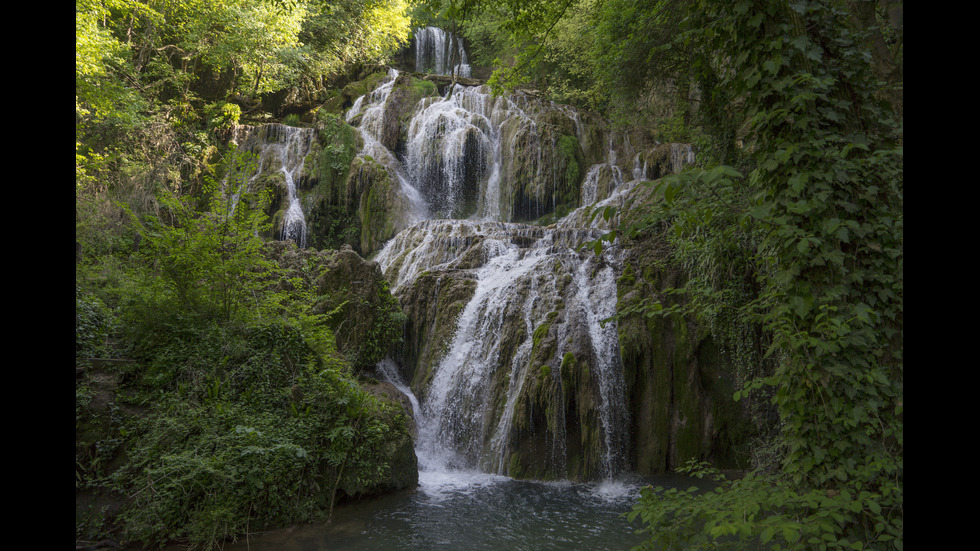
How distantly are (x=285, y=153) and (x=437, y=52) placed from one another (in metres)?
13.9

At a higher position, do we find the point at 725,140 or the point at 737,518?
the point at 725,140

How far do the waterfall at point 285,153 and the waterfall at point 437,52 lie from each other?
38.5 feet

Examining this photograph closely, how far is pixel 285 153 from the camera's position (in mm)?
18812

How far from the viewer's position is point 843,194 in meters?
2.53

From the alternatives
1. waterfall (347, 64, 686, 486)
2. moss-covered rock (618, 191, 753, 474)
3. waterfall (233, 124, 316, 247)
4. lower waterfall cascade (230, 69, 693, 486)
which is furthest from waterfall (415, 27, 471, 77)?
moss-covered rock (618, 191, 753, 474)

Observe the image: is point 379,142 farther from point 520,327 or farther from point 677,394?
point 677,394

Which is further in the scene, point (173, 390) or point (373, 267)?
point (373, 267)

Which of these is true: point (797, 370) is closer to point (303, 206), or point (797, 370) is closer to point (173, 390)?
point (173, 390)

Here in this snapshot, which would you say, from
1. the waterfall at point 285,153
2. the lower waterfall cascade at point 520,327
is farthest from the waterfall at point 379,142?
the waterfall at point 285,153

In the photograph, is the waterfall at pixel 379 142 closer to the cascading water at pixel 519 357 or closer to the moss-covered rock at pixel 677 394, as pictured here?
the cascading water at pixel 519 357

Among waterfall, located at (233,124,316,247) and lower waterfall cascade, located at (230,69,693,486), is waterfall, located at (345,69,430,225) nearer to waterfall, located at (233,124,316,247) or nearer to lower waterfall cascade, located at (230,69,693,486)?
lower waterfall cascade, located at (230,69,693,486)

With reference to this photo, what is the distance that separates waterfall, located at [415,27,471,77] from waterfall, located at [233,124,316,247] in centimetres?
1174
